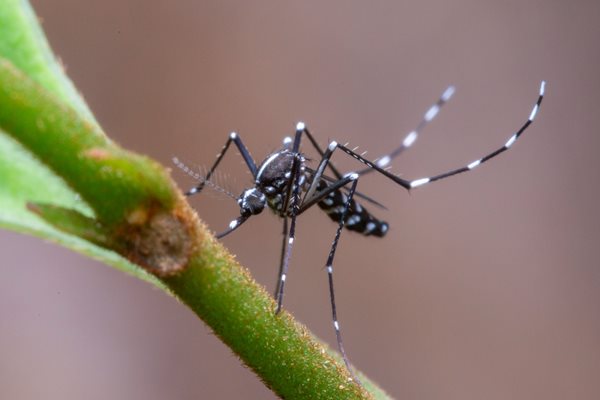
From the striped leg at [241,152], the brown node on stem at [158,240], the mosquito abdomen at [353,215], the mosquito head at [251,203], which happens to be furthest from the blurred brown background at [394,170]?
the brown node on stem at [158,240]

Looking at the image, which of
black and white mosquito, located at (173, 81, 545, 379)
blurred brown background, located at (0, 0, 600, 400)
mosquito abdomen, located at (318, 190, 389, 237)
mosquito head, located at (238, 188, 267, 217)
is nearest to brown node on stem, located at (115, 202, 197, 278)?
black and white mosquito, located at (173, 81, 545, 379)

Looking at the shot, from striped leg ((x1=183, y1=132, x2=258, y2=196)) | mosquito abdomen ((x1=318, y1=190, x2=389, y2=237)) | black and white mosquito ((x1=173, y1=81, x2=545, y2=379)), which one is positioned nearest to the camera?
black and white mosquito ((x1=173, y1=81, x2=545, y2=379))

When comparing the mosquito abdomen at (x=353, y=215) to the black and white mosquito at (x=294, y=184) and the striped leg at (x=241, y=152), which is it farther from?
the striped leg at (x=241, y=152)

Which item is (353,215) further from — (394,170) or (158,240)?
(394,170)

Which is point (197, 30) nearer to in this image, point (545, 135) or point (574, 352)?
point (545, 135)

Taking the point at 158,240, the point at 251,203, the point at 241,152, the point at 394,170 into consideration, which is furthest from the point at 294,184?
the point at 394,170

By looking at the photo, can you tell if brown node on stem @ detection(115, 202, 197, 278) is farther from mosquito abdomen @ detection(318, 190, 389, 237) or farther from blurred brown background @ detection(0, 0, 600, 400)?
blurred brown background @ detection(0, 0, 600, 400)

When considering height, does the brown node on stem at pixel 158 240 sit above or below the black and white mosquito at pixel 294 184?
below

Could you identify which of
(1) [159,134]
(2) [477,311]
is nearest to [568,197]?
(2) [477,311]
